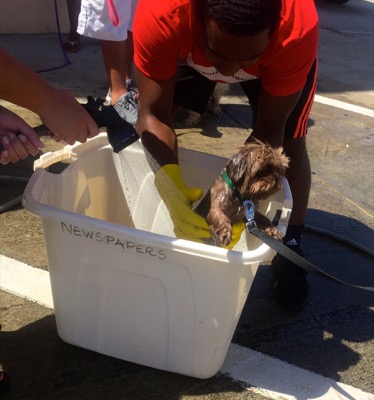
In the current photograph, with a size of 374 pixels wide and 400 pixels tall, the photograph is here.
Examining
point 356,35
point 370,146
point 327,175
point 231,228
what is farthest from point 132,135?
point 356,35

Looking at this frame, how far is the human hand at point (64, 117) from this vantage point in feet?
6.26

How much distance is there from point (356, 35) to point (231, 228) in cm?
723

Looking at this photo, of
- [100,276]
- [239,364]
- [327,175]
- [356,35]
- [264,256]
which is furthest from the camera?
[356,35]

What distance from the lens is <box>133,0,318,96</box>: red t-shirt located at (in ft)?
7.43

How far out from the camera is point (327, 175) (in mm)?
4227

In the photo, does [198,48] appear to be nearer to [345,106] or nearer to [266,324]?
[266,324]

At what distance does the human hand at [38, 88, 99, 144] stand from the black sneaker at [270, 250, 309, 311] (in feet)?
4.31

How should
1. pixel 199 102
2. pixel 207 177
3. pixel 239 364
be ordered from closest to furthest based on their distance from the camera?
pixel 239 364 → pixel 207 177 → pixel 199 102

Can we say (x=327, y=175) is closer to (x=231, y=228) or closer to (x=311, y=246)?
(x=311, y=246)

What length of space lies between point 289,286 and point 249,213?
0.84 metres

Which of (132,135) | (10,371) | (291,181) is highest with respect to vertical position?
(132,135)

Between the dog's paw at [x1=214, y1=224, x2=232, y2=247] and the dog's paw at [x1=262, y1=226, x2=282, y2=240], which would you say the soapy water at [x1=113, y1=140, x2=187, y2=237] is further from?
the dog's paw at [x1=262, y1=226, x2=282, y2=240]

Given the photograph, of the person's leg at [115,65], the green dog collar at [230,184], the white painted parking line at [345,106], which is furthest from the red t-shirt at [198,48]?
the white painted parking line at [345,106]

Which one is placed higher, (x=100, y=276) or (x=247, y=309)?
(x=100, y=276)
